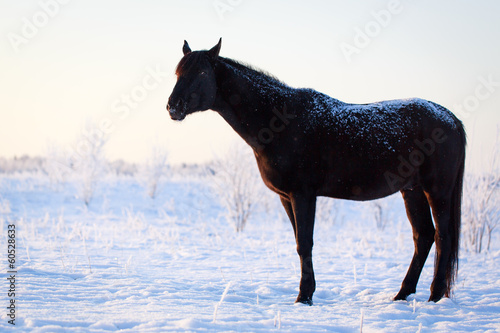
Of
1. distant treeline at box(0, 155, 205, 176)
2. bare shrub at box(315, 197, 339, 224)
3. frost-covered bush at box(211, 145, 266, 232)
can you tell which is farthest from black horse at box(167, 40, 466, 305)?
distant treeline at box(0, 155, 205, 176)

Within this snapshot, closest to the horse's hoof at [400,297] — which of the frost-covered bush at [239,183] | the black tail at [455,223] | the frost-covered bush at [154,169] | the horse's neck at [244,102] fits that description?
the black tail at [455,223]

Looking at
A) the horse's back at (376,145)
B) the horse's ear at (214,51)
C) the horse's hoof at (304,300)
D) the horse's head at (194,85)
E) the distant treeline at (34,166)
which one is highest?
the distant treeline at (34,166)

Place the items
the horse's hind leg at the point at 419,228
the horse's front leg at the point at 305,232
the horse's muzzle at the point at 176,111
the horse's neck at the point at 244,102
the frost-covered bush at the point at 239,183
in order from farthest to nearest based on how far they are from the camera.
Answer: the frost-covered bush at the point at 239,183 → the horse's hind leg at the point at 419,228 → the horse's neck at the point at 244,102 → the horse's front leg at the point at 305,232 → the horse's muzzle at the point at 176,111

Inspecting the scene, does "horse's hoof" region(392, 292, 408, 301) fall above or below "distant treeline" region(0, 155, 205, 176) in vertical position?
below

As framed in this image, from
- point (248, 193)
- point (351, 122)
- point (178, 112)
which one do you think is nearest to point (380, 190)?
point (351, 122)

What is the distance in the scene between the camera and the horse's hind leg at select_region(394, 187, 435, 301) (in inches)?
170

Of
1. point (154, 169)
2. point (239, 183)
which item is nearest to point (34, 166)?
point (154, 169)

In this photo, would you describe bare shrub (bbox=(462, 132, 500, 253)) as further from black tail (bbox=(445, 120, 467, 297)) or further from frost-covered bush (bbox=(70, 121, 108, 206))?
frost-covered bush (bbox=(70, 121, 108, 206))

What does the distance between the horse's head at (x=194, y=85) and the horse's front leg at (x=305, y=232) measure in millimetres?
1346

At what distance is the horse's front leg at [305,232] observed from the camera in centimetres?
363

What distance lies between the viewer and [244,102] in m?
3.87

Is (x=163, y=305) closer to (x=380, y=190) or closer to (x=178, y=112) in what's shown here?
(x=178, y=112)

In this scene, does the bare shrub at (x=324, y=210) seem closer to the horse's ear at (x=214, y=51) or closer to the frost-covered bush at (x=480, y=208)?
the frost-covered bush at (x=480, y=208)

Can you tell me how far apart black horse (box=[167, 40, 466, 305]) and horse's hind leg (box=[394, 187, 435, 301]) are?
0.10ft
